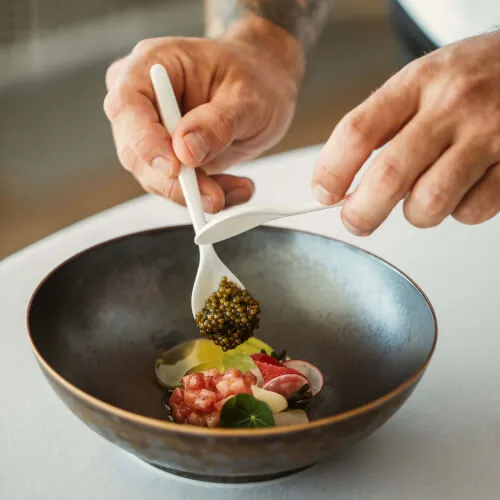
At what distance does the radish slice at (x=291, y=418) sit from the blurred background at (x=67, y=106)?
6.22ft

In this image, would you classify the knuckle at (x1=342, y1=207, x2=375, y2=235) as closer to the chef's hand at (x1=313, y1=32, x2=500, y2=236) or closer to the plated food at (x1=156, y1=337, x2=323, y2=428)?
the chef's hand at (x1=313, y1=32, x2=500, y2=236)

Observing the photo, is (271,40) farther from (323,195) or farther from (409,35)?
(323,195)

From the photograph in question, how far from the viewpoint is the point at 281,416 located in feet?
2.57

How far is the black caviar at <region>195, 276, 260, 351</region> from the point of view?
86cm

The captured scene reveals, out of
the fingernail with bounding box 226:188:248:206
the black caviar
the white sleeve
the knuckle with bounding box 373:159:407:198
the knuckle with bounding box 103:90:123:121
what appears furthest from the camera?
the white sleeve

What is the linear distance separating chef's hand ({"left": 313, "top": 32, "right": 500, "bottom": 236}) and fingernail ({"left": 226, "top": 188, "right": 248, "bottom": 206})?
0.33 m

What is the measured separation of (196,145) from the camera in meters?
0.93

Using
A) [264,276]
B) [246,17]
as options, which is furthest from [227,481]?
[246,17]

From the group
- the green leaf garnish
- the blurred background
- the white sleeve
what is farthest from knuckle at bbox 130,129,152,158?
the blurred background

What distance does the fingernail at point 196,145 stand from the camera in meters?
0.93

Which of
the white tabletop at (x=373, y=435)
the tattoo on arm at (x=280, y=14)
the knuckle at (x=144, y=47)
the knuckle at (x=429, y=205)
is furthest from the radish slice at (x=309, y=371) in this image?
the tattoo on arm at (x=280, y=14)

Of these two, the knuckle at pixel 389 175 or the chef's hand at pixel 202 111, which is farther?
the chef's hand at pixel 202 111

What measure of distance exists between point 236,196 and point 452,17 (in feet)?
2.47

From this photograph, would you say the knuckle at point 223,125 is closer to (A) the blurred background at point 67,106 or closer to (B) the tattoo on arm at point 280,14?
(B) the tattoo on arm at point 280,14
